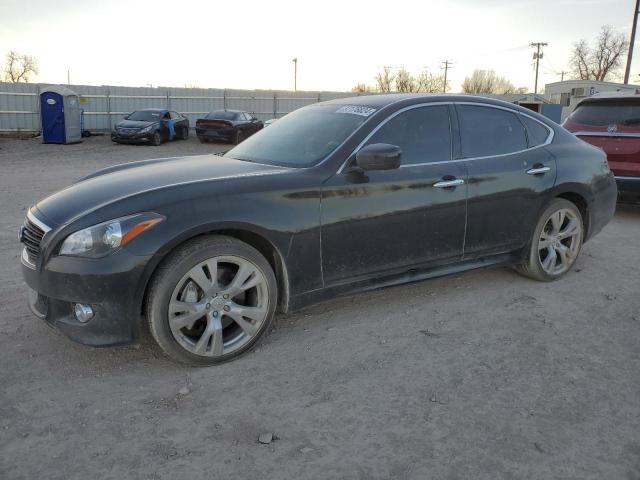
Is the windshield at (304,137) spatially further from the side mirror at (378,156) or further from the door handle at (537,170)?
the door handle at (537,170)

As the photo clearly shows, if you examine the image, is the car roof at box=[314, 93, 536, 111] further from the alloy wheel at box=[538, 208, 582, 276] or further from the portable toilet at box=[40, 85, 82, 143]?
the portable toilet at box=[40, 85, 82, 143]

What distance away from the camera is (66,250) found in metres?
3.14

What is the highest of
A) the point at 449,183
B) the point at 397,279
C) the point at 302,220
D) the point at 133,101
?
the point at 133,101

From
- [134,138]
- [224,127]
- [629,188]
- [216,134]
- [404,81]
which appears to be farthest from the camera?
[404,81]

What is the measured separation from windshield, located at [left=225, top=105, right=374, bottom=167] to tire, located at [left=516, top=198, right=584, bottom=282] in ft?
6.35

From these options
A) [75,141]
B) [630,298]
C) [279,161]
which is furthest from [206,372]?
[75,141]

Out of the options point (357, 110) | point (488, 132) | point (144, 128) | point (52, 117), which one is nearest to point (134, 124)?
point (144, 128)

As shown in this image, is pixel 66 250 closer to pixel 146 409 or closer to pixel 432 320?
pixel 146 409

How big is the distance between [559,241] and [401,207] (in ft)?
6.33

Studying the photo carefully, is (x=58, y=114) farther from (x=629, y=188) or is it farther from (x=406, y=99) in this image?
(x=406, y=99)

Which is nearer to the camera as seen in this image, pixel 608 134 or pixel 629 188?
pixel 629 188

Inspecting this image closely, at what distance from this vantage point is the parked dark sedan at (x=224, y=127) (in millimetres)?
22250

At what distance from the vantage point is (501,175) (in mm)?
4531

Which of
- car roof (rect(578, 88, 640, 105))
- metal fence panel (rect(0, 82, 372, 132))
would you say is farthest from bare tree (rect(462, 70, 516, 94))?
car roof (rect(578, 88, 640, 105))
